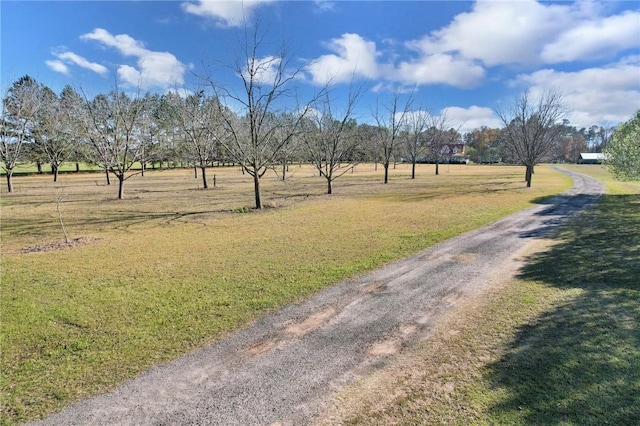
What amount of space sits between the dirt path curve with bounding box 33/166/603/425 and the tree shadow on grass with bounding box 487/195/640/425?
1163 millimetres

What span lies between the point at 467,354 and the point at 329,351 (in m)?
1.72

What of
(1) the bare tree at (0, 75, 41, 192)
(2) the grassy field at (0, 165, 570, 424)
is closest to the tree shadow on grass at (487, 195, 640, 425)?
(2) the grassy field at (0, 165, 570, 424)

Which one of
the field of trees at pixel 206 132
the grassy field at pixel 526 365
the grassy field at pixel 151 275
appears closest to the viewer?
the grassy field at pixel 526 365

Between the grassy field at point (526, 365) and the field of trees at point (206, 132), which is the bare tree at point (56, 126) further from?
the grassy field at point (526, 365)

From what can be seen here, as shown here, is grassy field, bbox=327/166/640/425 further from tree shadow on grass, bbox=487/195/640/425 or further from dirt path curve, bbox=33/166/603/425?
dirt path curve, bbox=33/166/603/425

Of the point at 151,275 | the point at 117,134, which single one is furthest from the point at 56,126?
the point at 151,275

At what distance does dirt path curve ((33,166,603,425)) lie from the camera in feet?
10.6

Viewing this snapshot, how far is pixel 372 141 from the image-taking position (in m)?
47.9

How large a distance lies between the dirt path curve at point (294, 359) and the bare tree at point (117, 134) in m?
19.0

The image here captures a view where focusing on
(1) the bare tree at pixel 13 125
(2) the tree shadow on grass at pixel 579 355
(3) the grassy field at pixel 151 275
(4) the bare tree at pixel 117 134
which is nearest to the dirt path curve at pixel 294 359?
(3) the grassy field at pixel 151 275

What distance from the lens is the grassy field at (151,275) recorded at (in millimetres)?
4125

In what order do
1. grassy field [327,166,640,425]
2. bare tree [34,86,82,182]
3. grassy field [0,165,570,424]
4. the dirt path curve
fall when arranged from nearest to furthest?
grassy field [327,166,640,425]
the dirt path curve
grassy field [0,165,570,424]
bare tree [34,86,82,182]

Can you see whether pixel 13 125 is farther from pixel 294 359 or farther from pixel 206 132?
pixel 294 359

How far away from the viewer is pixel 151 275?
7312 millimetres
